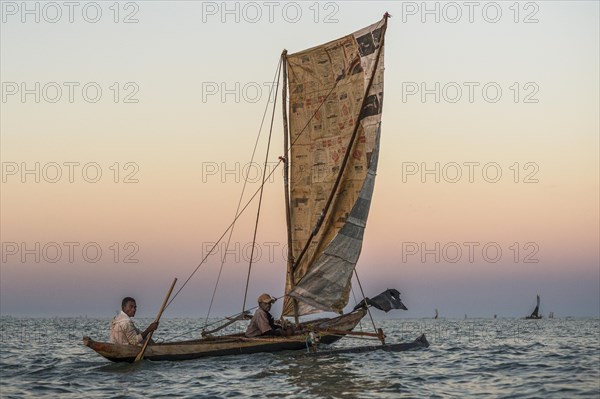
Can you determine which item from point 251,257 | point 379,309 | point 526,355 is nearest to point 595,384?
point 526,355

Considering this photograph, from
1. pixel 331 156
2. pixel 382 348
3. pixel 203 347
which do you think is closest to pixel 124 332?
pixel 203 347

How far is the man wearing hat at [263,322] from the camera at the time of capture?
80.6 feet

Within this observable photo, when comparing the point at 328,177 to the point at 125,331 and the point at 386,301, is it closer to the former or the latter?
the point at 386,301

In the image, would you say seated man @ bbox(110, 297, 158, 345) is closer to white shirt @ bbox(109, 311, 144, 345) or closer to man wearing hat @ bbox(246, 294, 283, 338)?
white shirt @ bbox(109, 311, 144, 345)

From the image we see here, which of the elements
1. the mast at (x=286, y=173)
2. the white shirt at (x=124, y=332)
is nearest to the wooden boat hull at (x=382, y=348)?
the mast at (x=286, y=173)

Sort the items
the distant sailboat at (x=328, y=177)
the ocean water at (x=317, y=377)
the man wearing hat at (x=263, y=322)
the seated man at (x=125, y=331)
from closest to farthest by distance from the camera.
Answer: the ocean water at (x=317, y=377) < the seated man at (x=125, y=331) < the man wearing hat at (x=263, y=322) < the distant sailboat at (x=328, y=177)

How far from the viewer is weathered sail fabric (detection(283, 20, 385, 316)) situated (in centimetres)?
2561

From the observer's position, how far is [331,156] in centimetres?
2700

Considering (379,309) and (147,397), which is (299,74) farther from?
(147,397)

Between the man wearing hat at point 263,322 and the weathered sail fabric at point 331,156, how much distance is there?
4.22 feet

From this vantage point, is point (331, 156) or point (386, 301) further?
point (386, 301)

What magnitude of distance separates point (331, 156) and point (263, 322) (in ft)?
20.8

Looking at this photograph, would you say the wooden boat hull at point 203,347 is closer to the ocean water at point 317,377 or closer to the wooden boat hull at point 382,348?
the ocean water at point 317,377

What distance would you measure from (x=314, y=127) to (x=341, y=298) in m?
6.22
